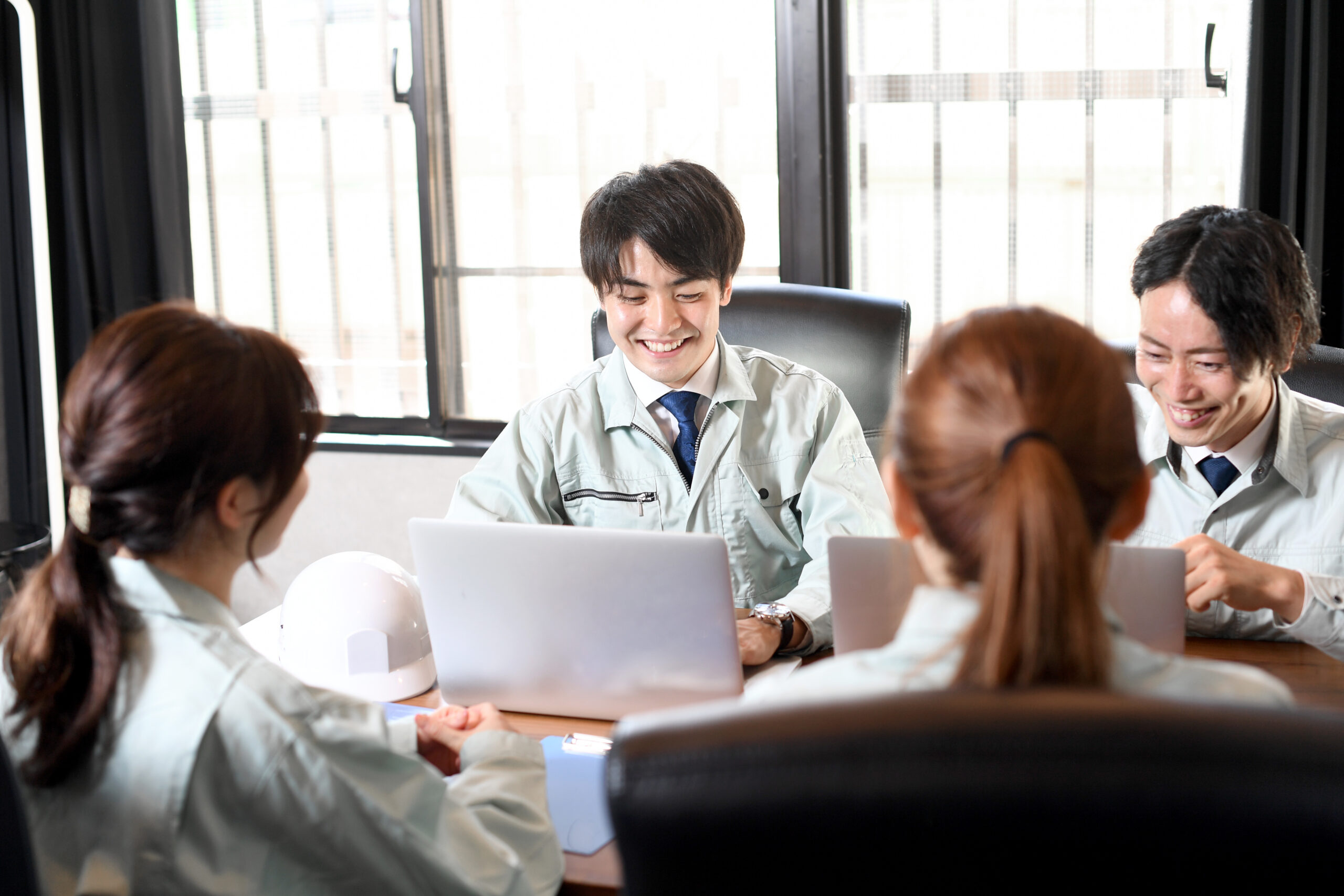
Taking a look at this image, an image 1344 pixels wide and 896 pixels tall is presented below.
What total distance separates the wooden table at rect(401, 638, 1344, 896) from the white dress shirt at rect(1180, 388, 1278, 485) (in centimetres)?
25

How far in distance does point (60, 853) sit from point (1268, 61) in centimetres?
245

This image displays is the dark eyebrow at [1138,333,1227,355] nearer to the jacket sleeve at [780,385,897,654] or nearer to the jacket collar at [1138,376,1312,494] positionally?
the jacket collar at [1138,376,1312,494]

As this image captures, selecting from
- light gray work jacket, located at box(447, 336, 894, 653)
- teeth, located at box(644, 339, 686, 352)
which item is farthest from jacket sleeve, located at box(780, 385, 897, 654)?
teeth, located at box(644, 339, 686, 352)

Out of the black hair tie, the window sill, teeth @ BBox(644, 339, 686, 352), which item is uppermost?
the black hair tie

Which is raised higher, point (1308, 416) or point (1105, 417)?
point (1105, 417)

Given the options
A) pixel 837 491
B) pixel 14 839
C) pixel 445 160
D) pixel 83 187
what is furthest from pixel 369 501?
pixel 14 839

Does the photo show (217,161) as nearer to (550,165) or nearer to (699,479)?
(550,165)

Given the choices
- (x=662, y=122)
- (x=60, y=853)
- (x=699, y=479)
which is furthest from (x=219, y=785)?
(x=662, y=122)

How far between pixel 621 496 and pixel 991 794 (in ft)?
4.24

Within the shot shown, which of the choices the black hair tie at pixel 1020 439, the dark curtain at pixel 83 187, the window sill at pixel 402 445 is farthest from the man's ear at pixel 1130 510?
the dark curtain at pixel 83 187

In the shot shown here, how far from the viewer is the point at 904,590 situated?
3.70 ft

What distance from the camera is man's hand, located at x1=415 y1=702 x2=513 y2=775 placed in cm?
112

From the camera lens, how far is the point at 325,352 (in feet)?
10.6

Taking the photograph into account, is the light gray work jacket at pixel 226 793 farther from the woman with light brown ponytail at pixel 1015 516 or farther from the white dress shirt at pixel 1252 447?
the white dress shirt at pixel 1252 447
